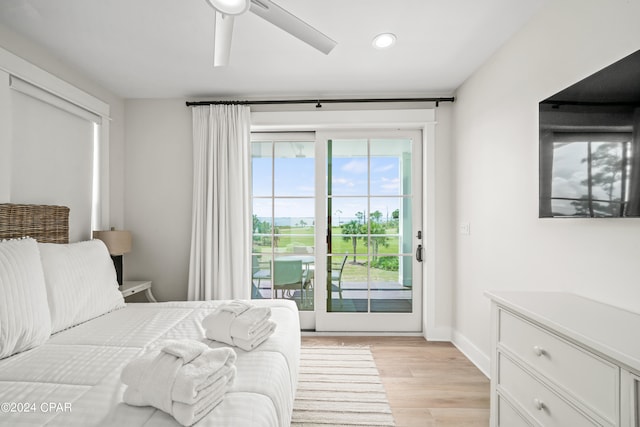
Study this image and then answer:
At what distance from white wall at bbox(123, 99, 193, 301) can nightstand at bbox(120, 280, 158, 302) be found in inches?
3.8

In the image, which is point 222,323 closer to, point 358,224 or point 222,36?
point 222,36

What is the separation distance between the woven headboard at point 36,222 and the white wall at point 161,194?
0.79 m

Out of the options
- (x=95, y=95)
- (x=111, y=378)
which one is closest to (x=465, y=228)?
(x=111, y=378)

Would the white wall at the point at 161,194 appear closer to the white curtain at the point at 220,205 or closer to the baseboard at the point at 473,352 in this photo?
the white curtain at the point at 220,205

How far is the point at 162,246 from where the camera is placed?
3.25 meters

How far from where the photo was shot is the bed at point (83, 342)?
3.42 feet

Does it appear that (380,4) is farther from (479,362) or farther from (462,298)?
(479,362)

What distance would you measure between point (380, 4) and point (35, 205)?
8.96 ft

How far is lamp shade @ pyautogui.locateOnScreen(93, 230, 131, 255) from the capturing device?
2762mm

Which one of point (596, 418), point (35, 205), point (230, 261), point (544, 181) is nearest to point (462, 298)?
Result: point (544, 181)

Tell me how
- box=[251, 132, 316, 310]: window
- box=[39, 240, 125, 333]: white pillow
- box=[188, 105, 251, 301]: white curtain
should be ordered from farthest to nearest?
box=[251, 132, 316, 310]: window < box=[188, 105, 251, 301]: white curtain < box=[39, 240, 125, 333]: white pillow

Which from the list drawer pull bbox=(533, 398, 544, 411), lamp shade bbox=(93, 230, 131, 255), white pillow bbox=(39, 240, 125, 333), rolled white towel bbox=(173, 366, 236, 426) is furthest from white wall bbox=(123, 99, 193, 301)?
drawer pull bbox=(533, 398, 544, 411)

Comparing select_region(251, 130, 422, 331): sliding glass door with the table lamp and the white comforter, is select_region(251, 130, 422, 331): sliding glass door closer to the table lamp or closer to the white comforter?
the table lamp

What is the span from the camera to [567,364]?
1134 millimetres
